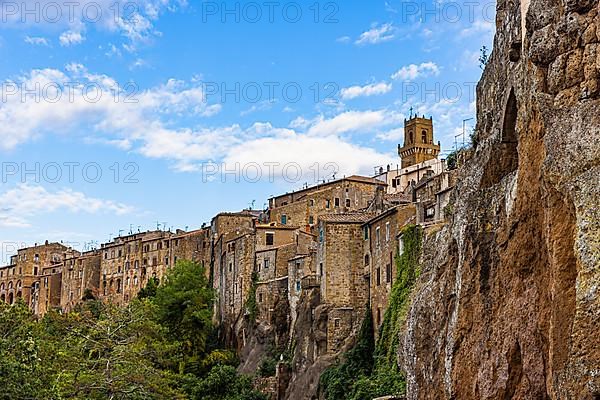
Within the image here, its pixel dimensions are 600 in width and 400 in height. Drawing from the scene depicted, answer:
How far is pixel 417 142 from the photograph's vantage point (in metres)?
134

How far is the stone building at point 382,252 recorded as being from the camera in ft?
148

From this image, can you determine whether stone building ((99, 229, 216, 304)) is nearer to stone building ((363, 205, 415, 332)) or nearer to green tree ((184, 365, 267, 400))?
green tree ((184, 365, 267, 400))

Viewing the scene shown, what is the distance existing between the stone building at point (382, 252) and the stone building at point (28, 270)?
8302 cm

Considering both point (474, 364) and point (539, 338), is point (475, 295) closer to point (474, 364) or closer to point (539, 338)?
point (474, 364)

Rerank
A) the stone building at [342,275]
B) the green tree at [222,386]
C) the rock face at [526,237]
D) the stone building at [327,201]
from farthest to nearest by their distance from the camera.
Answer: the stone building at [327,201] < the green tree at [222,386] < the stone building at [342,275] < the rock face at [526,237]

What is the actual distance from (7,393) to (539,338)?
2673 centimetres

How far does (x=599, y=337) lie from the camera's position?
7.84 meters

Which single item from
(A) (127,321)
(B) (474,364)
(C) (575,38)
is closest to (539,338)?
(B) (474,364)

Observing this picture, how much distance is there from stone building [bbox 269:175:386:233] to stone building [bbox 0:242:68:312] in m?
52.3

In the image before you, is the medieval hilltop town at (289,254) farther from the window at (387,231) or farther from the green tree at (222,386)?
the green tree at (222,386)

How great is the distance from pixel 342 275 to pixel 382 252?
15.9ft

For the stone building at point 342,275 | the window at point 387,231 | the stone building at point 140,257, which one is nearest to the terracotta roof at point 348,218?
the stone building at point 342,275

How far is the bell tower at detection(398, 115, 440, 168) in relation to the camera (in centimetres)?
13250

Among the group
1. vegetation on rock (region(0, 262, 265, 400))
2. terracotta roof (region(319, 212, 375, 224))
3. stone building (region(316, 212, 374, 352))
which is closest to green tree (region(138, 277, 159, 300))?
vegetation on rock (region(0, 262, 265, 400))
